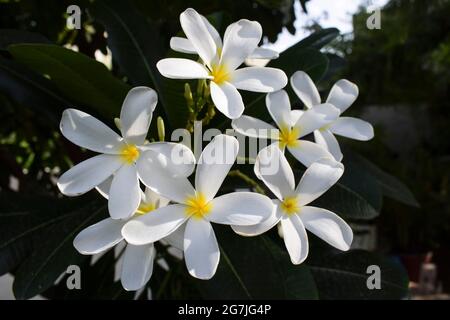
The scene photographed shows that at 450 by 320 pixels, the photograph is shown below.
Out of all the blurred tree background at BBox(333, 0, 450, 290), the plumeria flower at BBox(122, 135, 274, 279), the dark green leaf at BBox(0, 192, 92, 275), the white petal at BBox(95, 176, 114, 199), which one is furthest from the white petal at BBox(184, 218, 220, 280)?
the blurred tree background at BBox(333, 0, 450, 290)

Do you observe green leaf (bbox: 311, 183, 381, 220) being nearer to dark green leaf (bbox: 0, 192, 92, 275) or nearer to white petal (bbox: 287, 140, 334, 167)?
white petal (bbox: 287, 140, 334, 167)

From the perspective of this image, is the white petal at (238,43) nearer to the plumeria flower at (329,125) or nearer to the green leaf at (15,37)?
the plumeria flower at (329,125)

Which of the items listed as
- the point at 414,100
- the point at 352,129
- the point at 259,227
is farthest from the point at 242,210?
the point at 414,100

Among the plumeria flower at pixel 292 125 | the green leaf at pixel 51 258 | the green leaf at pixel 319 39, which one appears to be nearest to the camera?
the plumeria flower at pixel 292 125

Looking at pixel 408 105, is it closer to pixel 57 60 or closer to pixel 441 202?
pixel 441 202

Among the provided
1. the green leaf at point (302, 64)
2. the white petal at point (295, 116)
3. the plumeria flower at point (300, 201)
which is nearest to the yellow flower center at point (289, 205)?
the plumeria flower at point (300, 201)

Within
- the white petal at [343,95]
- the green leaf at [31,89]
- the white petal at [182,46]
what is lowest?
the white petal at [182,46]
